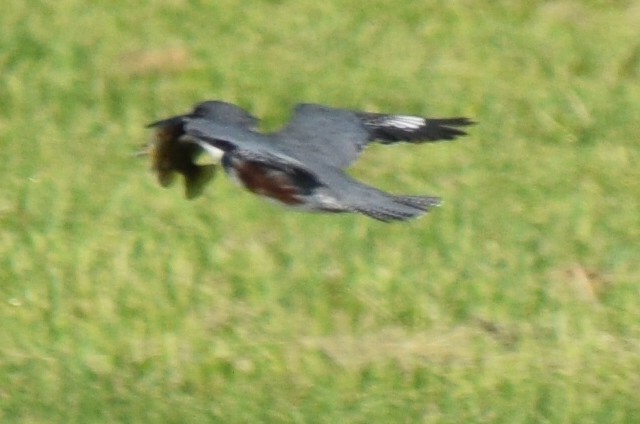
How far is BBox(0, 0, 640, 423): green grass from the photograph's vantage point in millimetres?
4434

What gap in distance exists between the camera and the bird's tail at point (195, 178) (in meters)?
3.55

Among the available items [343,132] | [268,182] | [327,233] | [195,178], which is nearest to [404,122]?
[343,132]

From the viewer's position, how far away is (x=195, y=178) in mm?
3561

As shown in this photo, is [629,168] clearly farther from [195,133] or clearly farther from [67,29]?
[195,133]

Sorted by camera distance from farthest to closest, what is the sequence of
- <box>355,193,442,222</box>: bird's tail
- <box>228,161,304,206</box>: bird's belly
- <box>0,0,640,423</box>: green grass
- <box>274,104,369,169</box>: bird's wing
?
<box>0,0,640,423</box>: green grass → <box>274,104,369,169</box>: bird's wing → <box>228,161,304,206</box>: bird's belly → <box>355,193,442,222</box>: bird's tail

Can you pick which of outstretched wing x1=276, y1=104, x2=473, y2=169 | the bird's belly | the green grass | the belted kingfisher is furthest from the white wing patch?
the green grass

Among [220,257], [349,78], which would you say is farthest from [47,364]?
[349,78]

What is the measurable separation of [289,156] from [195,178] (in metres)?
0.38

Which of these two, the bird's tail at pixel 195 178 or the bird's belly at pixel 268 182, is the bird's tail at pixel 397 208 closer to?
the bird's belly at pixel 268 182

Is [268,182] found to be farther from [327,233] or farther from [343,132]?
[327,233]

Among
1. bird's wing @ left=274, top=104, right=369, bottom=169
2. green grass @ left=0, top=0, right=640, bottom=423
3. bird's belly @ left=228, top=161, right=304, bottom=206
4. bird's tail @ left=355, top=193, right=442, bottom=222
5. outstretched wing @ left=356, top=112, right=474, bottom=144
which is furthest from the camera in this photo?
green grass @ left=0, top=0, right=640, bottom=423

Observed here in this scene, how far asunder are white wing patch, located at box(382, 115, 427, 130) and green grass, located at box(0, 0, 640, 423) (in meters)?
0.80

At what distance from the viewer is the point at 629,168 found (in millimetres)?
5539

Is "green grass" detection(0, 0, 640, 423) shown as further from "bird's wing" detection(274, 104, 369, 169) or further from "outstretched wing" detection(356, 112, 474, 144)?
"bird's wing" detection(274, 104, 369, 169)
